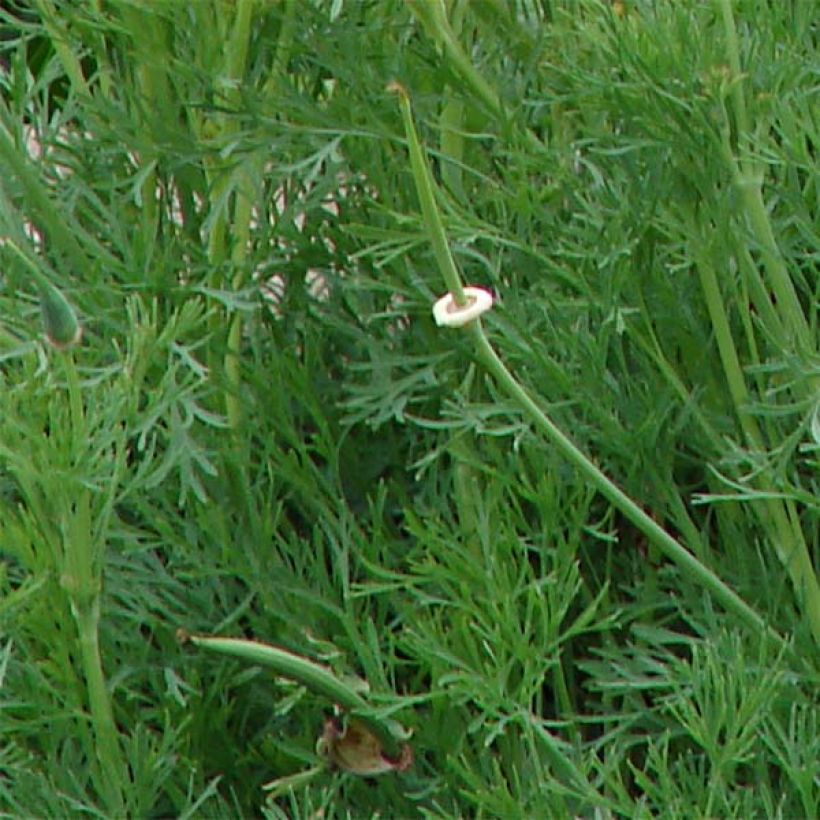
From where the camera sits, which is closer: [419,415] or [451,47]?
[451,47]

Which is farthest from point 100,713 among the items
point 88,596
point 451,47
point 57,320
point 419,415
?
point 451,47

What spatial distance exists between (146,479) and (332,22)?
0.37 metres

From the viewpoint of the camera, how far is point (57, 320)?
1105 mm

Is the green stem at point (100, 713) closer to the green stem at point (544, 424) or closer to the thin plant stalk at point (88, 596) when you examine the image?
the thin plant stalk at point (88, 596)

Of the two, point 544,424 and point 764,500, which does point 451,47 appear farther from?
point 764,500

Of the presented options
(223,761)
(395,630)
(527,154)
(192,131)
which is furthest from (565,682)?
(192,131)

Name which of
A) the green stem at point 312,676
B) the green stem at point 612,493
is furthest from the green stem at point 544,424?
the green stem at point 312,676

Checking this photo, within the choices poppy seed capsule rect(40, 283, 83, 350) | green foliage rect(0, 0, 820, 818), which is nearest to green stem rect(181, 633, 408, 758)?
green foliage rect(0, 0, 820, 818)

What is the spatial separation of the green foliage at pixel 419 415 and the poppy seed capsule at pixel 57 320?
5cm

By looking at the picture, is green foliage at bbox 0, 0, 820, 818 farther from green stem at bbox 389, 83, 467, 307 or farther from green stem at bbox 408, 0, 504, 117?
green stem at bbox 389, 83, 467, 307

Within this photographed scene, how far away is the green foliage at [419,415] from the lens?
1.23m

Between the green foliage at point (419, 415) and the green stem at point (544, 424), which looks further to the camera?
the green foliage at point (419, 415)

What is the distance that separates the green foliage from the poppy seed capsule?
5 cm

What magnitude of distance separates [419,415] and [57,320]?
1.41 ft
